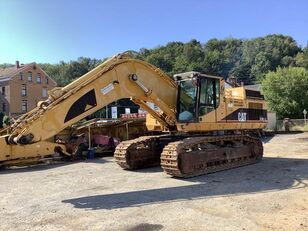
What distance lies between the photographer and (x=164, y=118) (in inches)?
549

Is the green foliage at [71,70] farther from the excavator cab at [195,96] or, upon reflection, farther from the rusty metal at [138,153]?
the excavator cab at [195,96]

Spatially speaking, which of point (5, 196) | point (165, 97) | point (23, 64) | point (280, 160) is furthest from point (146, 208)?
point (23, 64)

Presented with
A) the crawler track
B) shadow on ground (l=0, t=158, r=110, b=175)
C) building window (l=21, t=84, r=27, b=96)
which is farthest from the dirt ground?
building window (l=21, t=84, r=27, b=96)

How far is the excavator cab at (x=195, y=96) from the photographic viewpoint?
13602 mm

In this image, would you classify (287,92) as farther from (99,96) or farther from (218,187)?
(99,96)

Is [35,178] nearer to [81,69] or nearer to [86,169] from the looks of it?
[86,169]

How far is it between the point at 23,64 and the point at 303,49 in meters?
78.5

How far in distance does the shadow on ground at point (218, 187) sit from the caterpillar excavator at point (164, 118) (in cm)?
83

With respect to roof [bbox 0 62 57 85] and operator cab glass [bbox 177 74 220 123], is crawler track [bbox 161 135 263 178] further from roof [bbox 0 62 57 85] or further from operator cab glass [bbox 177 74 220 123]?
roof [bbox 0 62 57 85]

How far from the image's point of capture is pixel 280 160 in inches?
645

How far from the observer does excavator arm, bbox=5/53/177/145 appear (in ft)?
32.9

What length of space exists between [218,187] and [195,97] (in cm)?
370

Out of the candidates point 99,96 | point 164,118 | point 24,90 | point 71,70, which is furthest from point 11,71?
point 99,96

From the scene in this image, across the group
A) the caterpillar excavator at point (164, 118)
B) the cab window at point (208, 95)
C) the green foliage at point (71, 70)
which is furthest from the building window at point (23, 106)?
the cab window at point (208, 95)
